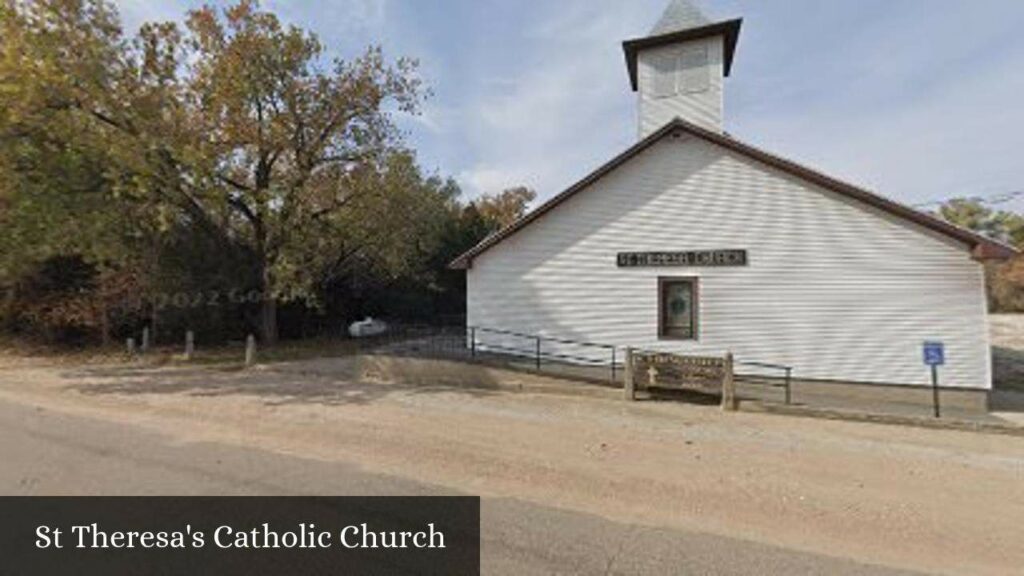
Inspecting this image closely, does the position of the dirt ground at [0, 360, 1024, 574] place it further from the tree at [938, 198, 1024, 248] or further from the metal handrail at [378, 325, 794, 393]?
the tree at [938, 198, 1024, 248]

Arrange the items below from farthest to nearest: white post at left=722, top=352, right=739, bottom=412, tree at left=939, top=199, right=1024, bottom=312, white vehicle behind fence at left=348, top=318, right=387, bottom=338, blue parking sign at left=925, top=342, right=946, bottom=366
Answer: tree at left=939, top=199, right=1024, bottom=312 → white vehicle behind fence at left=348, top=318, right=387, bottom=338 → white post at left=722, top=352, right=739, bottom=412 → blue parking sign at left=925, top=342, right=946, bottom=366

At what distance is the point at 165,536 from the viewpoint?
5293 millimetres

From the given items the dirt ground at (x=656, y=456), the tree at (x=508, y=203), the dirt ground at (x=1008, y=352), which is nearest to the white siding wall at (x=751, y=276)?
the dirt ground at (x=656, y=456)

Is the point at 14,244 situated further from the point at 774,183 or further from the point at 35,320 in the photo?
the point at 774,183

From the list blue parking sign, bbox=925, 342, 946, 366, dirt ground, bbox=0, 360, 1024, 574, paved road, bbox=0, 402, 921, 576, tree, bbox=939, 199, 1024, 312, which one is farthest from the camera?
tree, bbox=939, 199, 1024, 312

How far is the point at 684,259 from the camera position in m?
15.2

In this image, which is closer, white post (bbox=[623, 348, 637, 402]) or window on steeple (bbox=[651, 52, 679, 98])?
white post (bbox=[623, 348, 637, 402])

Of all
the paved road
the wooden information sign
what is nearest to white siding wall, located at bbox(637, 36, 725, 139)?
the wooden information sign

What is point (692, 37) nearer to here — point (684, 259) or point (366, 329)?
point (684, 259)

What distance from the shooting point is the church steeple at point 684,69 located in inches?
703

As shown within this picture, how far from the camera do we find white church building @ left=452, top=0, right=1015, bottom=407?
12.8 m

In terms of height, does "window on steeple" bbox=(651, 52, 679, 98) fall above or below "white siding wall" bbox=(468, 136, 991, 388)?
above

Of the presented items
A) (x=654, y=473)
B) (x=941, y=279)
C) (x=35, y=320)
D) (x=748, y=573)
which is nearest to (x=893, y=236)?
(x=941, y=279)

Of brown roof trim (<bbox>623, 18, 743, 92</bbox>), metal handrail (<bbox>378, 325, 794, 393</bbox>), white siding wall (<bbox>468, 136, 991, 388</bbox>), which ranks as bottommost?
metal handrail (<bbox>378, 325, 794, 393</bbox>)
